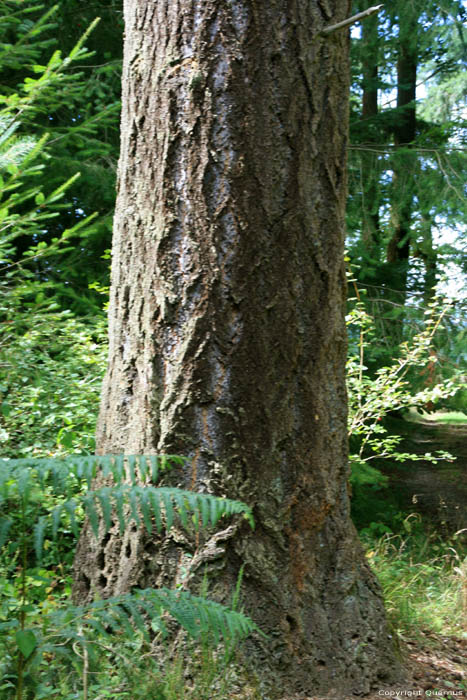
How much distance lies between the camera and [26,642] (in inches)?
64.0

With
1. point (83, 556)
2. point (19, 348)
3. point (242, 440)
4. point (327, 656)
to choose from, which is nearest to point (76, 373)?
point (19, 348)

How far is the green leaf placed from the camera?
1.61 m

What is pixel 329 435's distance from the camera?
104 inches

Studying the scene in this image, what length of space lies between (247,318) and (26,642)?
1.33 meters

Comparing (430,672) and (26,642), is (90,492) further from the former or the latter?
(430,672)

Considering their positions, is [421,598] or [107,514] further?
[421,598]

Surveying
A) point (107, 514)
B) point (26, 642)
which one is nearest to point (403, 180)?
point (107, 514)

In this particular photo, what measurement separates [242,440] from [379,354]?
4.36m

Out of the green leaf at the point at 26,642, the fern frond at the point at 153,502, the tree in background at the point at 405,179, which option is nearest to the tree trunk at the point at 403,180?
the tree in background at the point at 405,179

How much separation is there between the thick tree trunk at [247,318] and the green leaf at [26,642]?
0.83 m

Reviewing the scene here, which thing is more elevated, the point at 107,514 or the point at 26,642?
the point at 107,514

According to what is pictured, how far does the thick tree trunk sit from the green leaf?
825mm

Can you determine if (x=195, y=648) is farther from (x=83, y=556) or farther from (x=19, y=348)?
(x=19, y=348)

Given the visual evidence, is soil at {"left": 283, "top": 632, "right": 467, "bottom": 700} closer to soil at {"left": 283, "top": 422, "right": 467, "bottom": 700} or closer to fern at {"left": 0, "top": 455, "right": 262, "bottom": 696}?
soil at {"left": 283, "top": 422, "right": 467, "bottom": 700}
